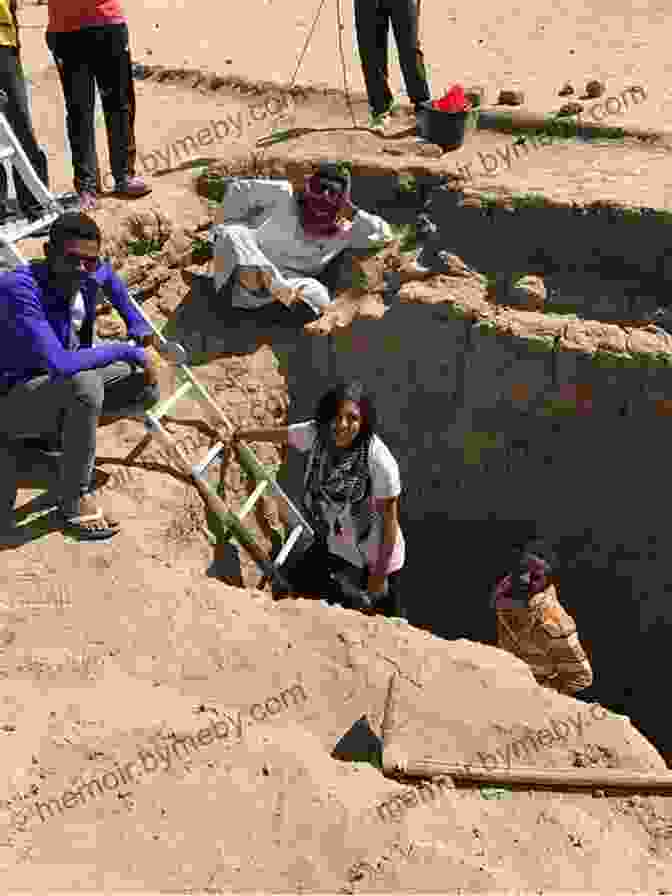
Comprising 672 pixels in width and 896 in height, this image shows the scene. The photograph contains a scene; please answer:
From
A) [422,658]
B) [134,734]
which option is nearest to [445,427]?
[422,658]

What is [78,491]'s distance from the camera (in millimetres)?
4695

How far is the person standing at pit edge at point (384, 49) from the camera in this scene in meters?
8.10

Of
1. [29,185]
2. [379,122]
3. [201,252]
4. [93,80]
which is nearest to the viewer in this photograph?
[29,185]

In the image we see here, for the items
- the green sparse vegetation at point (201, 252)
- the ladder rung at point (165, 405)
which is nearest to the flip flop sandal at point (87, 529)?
the ladder rung at point (165, 405)

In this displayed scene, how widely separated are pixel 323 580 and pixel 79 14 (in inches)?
156

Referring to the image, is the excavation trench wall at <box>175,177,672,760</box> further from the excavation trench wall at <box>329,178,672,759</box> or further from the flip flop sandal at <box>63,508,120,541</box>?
the flip flop sandal at <box>63,508,120,541</box>

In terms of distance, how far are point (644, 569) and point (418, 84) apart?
4.34 m

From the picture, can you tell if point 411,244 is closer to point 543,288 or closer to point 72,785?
point 543,288

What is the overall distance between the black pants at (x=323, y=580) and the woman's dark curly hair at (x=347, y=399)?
759 millimetres

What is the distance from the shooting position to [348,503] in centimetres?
491

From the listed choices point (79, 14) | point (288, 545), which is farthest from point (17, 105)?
point (288, 545)

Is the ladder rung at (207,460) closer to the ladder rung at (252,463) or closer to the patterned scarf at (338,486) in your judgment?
the ladder rung at (252,463)

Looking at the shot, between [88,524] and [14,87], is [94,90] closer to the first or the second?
[14,87]

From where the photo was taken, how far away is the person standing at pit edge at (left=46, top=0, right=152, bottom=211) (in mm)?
6688
